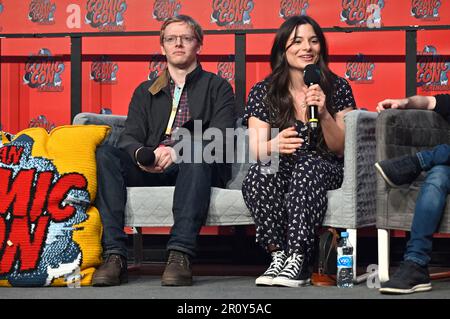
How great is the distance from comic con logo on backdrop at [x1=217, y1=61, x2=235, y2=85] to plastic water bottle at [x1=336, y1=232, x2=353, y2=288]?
1.48 meters

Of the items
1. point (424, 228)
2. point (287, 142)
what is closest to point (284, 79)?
point (287, 142)

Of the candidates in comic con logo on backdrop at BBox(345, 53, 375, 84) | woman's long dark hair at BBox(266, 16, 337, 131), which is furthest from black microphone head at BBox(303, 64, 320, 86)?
comic con logo on backdrop at BBox(345, 53, 375, 84)

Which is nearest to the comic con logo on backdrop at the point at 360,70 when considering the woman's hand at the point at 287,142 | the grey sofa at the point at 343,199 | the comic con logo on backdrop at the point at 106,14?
the grey sofa at the point at 343,199

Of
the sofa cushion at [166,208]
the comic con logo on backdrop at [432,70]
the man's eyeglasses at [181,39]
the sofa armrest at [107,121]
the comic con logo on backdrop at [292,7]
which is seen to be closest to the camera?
the sofa cushion at [166,208]

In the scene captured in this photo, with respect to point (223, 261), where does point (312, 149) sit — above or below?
above

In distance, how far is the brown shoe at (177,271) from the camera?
3.27m

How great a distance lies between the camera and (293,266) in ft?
10.5

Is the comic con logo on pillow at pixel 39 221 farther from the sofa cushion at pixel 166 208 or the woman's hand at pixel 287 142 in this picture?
the woman's hand at pixel 287 142

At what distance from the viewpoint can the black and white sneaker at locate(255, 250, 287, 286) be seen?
3242 millimetres

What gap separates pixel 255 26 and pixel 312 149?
1.18 metres

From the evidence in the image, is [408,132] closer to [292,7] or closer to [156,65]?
[292,7]

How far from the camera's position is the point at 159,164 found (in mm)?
3572
